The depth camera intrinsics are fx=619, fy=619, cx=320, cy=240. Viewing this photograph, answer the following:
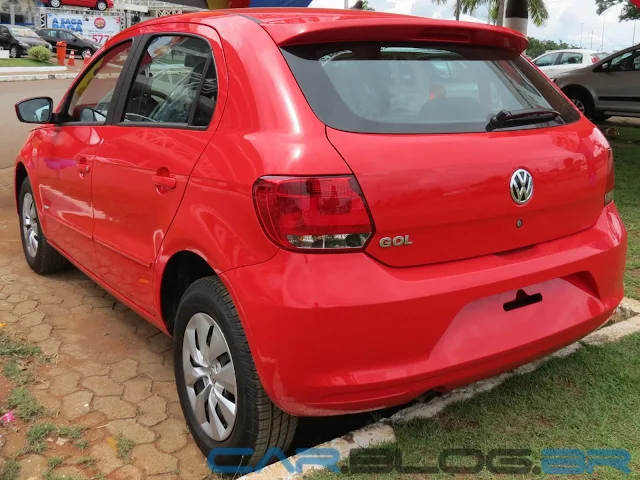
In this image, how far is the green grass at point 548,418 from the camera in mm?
2346

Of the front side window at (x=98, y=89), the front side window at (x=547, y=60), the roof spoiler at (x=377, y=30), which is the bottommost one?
the front side window at (x=547, y=60)

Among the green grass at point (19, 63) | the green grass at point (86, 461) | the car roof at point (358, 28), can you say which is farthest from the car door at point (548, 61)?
the green grass at point (19, 63)

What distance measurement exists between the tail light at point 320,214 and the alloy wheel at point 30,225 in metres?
3.04

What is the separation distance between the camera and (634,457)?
2.30 m

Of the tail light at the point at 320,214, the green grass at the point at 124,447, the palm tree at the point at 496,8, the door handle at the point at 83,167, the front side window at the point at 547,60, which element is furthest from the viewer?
the palm tree at the point at 496,8

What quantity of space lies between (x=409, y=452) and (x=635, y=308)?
201 centimetres

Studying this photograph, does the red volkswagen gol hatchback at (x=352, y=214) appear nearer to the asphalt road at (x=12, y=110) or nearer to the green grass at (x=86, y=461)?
the green grass at (x=86, y=461)

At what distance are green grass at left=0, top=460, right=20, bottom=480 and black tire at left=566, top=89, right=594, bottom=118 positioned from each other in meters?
13.0

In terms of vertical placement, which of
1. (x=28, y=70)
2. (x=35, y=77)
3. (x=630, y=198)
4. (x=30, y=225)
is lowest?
(x=35, y=77)

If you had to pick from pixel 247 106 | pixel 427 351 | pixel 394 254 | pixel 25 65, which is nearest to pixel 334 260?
pixel 394 254

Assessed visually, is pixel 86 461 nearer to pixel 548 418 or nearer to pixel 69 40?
pixel 548 418

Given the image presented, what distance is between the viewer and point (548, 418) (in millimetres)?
2555

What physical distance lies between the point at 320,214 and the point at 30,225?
3390mm

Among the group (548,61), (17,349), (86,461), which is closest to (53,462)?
(86,461)
